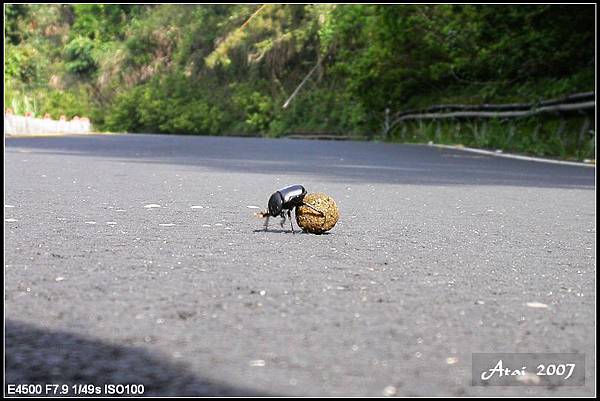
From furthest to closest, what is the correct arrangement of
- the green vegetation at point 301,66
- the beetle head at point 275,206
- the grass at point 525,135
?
the green vegetation at point 301,66 < the grass at point 525,135 < the beetle head at point 275,206

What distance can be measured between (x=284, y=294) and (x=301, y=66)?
45196mm

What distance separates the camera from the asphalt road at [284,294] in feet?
8.74

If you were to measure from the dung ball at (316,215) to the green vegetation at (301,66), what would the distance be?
511 inches

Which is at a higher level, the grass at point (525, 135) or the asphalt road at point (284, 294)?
the asphalt road at point (284, 294)

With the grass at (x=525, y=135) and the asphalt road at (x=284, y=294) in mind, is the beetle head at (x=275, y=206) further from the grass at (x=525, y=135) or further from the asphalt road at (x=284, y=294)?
the grass at (x=525, y=135)

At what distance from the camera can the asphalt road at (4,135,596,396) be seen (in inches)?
105

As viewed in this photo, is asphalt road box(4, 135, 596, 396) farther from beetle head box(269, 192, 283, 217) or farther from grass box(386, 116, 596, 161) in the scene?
grass box(386, 116, 596, 161)

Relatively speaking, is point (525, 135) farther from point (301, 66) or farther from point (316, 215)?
point (301, 66)

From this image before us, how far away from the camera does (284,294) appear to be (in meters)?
3.71

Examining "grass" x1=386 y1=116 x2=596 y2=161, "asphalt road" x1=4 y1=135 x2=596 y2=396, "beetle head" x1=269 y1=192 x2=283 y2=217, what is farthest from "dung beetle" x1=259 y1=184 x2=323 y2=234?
"grass" x1=386 y1=116 x2=596 y2=161

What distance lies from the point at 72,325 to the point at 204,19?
52822 millimetres

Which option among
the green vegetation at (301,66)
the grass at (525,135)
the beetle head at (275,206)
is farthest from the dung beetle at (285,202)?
the green vegetation at (301,66)

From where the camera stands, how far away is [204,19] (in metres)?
54.7

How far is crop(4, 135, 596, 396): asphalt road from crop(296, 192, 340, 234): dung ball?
0.41 feet
